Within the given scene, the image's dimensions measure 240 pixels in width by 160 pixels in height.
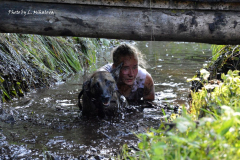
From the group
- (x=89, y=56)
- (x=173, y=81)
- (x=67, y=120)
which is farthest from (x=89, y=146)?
(x=89, y=56)

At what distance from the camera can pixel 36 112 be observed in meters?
5.83

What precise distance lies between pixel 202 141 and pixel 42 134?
2.97m

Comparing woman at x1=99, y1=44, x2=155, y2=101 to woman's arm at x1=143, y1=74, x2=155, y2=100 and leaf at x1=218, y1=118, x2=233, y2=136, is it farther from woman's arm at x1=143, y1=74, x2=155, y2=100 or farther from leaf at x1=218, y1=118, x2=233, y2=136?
leaf at x1=218, y1=118, x2=233, y2=136

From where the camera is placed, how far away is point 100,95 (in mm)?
5035

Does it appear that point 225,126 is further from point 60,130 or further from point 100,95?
point 60,130

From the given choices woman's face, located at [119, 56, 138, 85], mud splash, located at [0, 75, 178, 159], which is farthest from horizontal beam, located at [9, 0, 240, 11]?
woman's face, located at [119, 56, 138, 85]

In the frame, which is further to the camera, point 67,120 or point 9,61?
point 9,61

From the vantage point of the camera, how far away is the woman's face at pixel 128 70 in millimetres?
6133

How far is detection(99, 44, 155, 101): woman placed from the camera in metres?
6.17

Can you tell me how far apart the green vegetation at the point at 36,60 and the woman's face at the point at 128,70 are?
2277 millimetres

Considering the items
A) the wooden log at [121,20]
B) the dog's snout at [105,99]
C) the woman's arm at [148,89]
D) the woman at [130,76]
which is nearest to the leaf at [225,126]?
the wooden log at [121,20]

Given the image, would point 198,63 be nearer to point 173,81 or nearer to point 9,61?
point 173,81

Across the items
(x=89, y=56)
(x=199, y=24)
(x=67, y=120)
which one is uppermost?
(x=199, y=24)

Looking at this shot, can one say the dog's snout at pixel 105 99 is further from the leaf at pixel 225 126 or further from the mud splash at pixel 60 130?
the leaf at pixel 225 126
